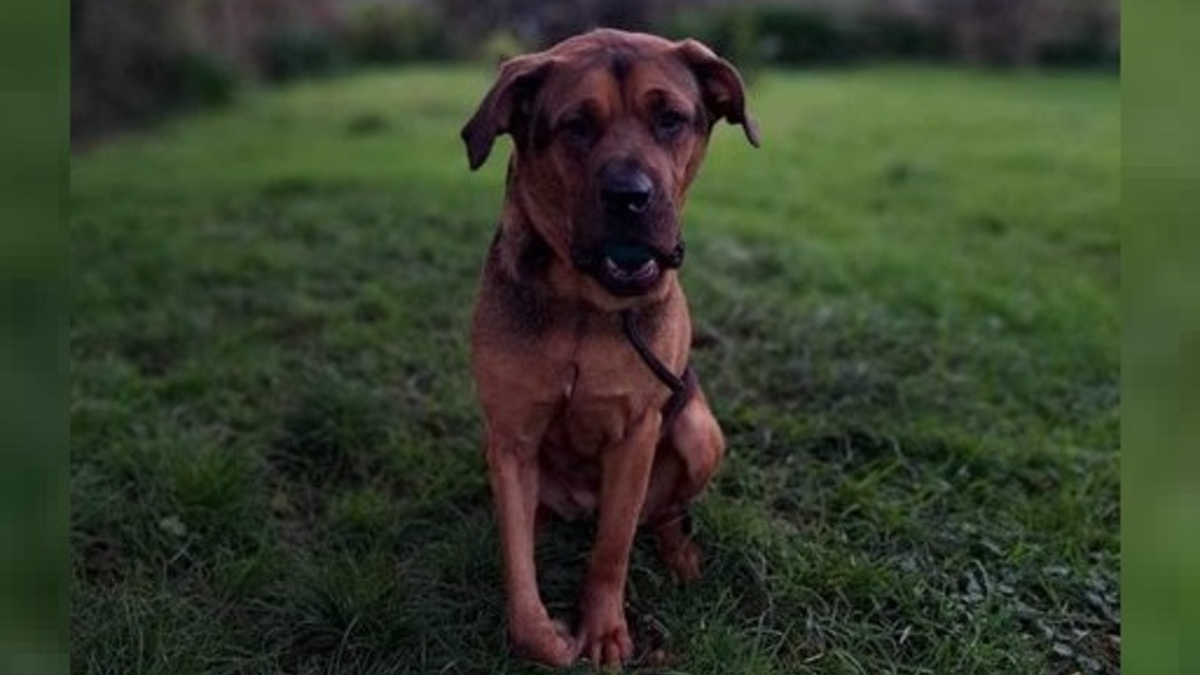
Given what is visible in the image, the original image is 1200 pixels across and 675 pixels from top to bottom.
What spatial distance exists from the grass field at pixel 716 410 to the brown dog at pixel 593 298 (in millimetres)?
306

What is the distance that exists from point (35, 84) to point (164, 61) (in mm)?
15827

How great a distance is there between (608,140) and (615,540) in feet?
3.78

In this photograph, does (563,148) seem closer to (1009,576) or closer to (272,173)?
(1009,576)

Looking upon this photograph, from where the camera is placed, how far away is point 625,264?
3.20 metres

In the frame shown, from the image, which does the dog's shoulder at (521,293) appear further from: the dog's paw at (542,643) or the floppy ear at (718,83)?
the dog's paw at (542,643)

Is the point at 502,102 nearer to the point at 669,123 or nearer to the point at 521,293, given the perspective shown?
the point at 669,123

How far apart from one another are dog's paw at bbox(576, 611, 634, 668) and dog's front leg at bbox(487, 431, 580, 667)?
1.9 inches

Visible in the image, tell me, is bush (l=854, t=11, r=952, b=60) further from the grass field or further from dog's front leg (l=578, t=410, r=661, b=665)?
dog's front leg (l=578, t=410, r=661, b=665)

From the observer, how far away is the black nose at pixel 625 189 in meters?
3.05

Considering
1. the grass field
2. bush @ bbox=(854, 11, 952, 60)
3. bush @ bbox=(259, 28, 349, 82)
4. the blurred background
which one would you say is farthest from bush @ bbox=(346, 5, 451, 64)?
the grass field

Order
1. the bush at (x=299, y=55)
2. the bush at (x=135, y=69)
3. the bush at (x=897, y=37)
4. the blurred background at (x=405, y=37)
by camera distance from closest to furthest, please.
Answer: the bush at (x=135, y=69), the blurred background at (x=405, y=37), the bush at (x=299, y=55), the bush at (x=897, y=37)

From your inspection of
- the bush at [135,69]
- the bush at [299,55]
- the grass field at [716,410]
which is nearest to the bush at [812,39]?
the bush at [299,55]

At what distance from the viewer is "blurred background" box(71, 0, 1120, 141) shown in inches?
596

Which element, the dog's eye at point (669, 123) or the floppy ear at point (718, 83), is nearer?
the dog's eye at point (669, 123)
